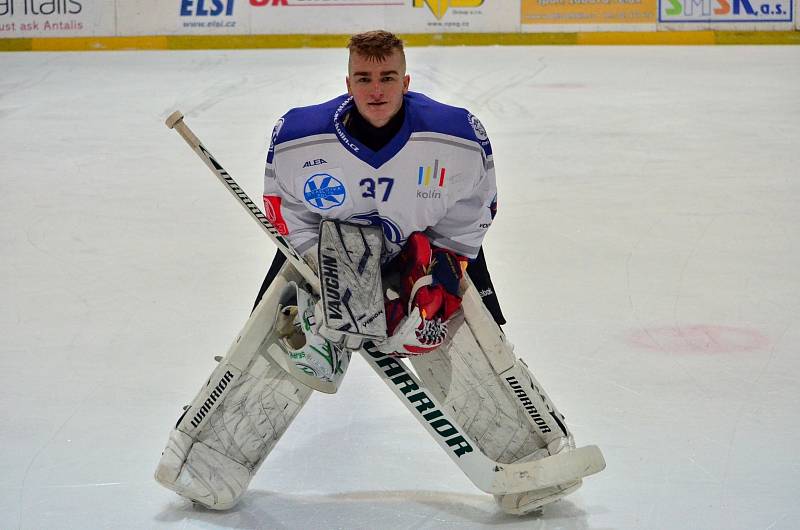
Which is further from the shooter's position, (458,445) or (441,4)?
(441,4)

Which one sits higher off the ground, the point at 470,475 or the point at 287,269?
the point at 287,269

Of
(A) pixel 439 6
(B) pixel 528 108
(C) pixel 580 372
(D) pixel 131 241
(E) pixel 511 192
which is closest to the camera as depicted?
(C) pixel 580 372

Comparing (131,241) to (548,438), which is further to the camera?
(131,241)

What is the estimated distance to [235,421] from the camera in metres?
2.06

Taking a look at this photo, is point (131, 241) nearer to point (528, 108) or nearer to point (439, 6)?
point (528, 108)

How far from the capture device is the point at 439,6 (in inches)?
349

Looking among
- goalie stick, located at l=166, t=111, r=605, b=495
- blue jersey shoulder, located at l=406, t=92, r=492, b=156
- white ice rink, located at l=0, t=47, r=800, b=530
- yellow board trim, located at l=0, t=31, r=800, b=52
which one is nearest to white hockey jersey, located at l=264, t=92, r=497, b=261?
blue jersey shoulder, located at l=406, t=92, r=492, b=156

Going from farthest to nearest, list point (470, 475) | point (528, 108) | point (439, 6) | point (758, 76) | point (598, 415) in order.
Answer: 1. point (439, 6)
2. point (758, 76)
3. point (528, 108)
4. point (598, 415)
5. point (470, 475)

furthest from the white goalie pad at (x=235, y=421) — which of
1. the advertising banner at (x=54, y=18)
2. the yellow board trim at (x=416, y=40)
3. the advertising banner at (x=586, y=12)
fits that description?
the advertising banner at (x=54, y=18)

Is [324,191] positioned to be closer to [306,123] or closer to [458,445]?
[306,123]

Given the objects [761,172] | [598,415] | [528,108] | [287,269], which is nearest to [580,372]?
[598,415]

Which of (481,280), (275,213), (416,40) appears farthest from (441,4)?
(275,213)

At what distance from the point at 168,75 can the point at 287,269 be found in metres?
5.67

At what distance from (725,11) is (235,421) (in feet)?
24.7
